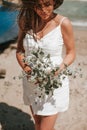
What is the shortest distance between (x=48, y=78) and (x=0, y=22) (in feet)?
14.2

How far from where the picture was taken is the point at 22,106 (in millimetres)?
5590

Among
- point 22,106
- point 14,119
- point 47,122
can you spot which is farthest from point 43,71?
point 22,106

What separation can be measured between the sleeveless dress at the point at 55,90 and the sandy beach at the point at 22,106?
1.44 m

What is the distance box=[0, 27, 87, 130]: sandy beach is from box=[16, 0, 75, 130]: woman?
154 cm

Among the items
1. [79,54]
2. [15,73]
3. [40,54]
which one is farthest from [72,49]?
[79,54]

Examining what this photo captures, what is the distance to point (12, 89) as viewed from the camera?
6047mm

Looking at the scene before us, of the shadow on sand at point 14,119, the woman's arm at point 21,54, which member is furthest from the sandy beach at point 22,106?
the woman's arm at point 21,54

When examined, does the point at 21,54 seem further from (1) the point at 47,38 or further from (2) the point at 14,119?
(2) the point at 14,119

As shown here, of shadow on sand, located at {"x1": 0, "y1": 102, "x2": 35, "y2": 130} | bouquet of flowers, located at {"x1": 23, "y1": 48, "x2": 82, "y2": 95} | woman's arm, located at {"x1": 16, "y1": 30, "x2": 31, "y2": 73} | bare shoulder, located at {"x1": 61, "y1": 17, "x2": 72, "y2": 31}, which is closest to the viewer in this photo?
bouquet of flowers, located at {"x1": 23, "y1": 48, "x2": 82, "y2": 95}

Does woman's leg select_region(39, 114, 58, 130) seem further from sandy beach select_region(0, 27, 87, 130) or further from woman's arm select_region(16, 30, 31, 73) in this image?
sandy beach select_region(0, 27, 87, 130)

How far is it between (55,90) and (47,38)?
505 millimetres

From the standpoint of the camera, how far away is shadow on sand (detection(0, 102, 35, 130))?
512 cm

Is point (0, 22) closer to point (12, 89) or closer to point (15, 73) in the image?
point (15, 73)

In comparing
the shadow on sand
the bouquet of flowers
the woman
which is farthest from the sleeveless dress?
the shadow on sand
